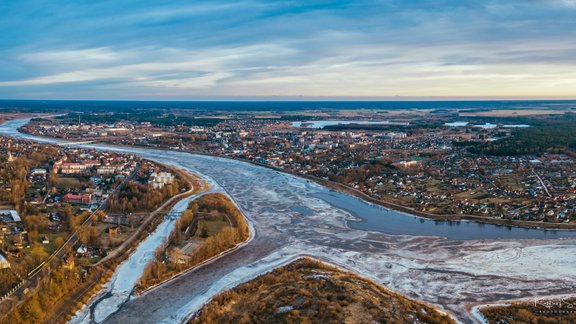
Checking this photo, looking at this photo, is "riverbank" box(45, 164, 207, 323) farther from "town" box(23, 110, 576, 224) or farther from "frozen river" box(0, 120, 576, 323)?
"town" box(23, 110, 576, 224)

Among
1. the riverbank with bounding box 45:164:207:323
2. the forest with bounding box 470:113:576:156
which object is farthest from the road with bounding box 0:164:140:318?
the forest with bounding box 470:113:576:156

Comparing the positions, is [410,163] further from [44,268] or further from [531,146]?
[44,268]

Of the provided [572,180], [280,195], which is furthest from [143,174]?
[572,180]

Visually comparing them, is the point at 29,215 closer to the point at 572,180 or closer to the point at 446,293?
the point at 446,293

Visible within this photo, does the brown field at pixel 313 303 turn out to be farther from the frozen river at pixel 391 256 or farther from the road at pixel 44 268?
the road at pixel 44 268

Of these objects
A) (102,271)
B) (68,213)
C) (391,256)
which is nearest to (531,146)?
(391,256)

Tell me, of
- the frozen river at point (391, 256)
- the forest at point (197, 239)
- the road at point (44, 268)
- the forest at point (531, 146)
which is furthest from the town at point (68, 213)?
the forest at point (531, 146)
